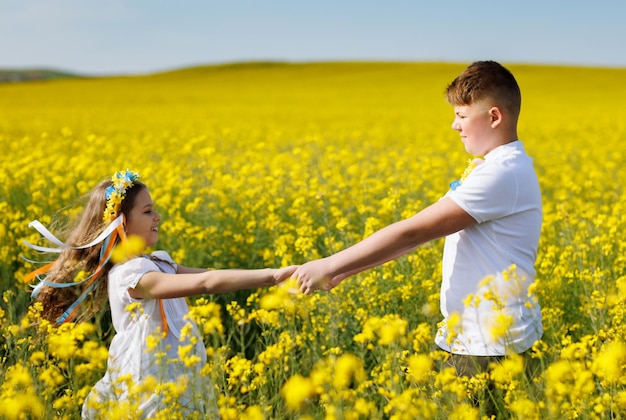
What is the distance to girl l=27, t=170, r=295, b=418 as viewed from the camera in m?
2.38

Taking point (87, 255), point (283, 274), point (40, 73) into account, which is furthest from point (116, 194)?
point (40, 73)

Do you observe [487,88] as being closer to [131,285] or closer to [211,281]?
[211,281]

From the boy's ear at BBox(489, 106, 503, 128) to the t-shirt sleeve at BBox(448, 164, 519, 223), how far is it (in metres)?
0.15

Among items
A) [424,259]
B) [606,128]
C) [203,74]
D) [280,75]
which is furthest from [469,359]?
[203,74]

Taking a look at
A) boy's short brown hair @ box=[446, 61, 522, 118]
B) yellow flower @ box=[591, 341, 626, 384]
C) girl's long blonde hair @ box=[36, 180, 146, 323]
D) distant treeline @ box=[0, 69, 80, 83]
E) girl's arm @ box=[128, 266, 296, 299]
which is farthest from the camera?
distant treeline @ box=[0, 69, 80, 83]

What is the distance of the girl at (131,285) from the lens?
2.38 metres

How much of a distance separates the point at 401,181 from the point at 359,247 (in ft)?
15.3

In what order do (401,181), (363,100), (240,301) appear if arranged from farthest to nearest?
1. (363,100)
2. (401,181)
3. (240,301)

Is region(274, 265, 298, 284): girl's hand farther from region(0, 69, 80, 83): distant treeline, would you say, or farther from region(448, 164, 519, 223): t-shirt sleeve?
region(0, 69, 80, 83): distant treeline

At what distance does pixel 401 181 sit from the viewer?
6766mm

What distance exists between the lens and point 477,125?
216cm

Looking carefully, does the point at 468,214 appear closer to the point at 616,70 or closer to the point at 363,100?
the point at 363,100

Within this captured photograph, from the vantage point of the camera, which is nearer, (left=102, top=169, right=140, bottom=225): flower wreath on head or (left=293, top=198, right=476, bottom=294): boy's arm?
(left=293, top=198, right=476, bottom=294): boy's arm

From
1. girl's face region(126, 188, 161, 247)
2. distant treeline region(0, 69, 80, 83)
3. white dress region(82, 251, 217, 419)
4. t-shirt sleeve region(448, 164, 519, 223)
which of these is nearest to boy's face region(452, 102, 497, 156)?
t-shirt sleeve region(448, 164, 519, 223)
